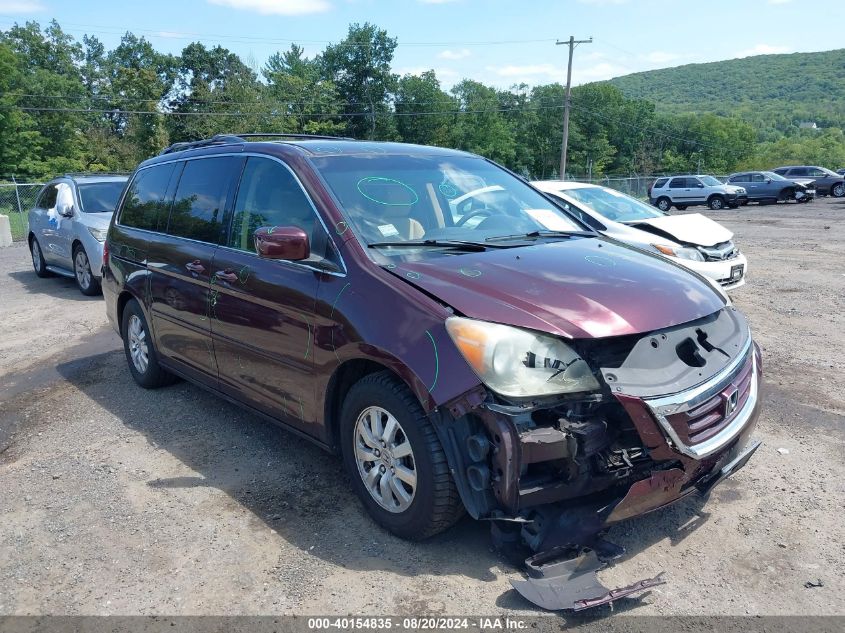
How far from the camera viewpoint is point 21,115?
51.1 m

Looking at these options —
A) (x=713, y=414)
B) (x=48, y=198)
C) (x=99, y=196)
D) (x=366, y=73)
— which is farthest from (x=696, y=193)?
(x=366, y=73)

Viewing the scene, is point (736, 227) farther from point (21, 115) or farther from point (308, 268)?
point (21, 115)

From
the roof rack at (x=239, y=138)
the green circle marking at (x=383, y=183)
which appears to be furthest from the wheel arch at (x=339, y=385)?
the roof rack at (x=239, y=138)

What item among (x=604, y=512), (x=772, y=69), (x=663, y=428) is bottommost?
(x=604, y=512)

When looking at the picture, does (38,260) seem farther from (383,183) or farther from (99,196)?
(383,183)

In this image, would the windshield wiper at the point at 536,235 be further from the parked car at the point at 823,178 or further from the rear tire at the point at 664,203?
the parked car at the point at 823,178

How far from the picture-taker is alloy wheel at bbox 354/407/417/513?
10.5ft

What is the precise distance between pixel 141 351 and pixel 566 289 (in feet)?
13.4

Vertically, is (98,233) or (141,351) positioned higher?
(98,233)

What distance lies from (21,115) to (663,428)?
59.7 m

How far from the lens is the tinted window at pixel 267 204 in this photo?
151 inches

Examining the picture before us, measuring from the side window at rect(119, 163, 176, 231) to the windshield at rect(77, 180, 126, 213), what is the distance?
5.16 m

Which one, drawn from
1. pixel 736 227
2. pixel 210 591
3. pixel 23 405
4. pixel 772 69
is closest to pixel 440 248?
pixel 210 591

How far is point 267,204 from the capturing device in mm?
4133
